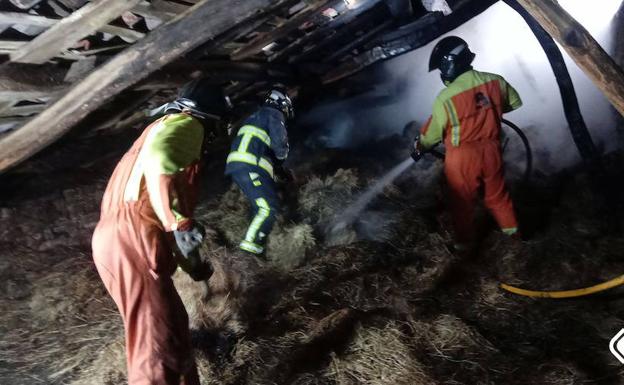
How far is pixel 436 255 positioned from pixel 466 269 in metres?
0.32

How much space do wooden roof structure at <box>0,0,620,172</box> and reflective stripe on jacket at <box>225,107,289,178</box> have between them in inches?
25.4

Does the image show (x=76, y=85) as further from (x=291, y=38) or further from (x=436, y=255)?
(x=436, y=255)

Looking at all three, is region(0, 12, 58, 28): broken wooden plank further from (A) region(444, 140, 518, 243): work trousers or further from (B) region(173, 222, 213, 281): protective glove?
(A) region(444, 140, 518, 243): work trousers

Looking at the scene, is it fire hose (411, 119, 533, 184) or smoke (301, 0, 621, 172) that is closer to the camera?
fire hose (411, 119, 533, 184)

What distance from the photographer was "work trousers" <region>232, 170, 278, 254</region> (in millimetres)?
4141

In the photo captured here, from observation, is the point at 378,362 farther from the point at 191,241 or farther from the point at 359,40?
the point at 359,40

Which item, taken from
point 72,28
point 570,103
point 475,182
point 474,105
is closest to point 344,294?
point 475,182

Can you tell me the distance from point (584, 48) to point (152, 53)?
2992 millimetres

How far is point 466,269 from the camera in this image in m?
3.92

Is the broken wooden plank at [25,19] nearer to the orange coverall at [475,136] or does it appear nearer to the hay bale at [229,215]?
the hay bale at [229,215]

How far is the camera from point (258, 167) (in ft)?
13.7

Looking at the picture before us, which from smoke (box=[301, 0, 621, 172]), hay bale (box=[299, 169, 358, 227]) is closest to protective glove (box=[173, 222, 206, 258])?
hay bale (box=[299, 169, 358, 227])

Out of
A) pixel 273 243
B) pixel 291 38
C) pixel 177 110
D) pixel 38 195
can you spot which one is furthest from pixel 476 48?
pixel 38 195

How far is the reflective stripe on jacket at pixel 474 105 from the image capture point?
3.75 metres
